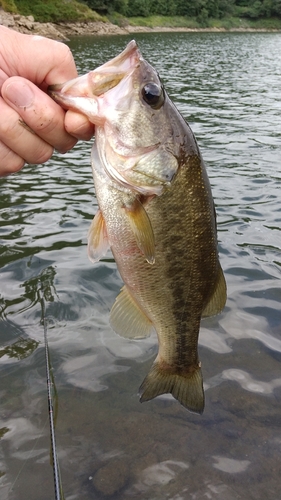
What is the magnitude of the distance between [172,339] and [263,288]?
3.21 m

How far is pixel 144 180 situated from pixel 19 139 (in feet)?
2.17

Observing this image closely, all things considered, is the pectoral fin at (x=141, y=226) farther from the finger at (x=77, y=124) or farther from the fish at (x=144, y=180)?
the finger at (x=77, y=124)

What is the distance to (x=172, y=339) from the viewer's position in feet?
9.86

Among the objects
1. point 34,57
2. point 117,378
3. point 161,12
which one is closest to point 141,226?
point 34,57

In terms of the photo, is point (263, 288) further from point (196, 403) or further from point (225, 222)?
point (196, 403)

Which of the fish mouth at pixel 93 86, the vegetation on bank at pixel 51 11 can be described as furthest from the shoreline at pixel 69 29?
the fish mouth at pixel 93 86

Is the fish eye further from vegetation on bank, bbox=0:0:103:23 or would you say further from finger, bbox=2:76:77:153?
vegetation on bank, bbox=0:0:103:23

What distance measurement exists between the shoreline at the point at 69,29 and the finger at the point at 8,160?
4212cm

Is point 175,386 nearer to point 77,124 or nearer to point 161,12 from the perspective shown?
point 77,124

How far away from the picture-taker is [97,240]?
2.65 metres

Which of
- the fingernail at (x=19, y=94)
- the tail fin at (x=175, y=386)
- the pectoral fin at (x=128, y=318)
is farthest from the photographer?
the tail fin at (x=175, y=386)

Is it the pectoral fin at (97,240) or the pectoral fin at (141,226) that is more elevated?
the pectoral fin at (141,226)

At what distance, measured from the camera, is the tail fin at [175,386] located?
3.03 m

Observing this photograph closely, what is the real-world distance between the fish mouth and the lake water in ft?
8.68
